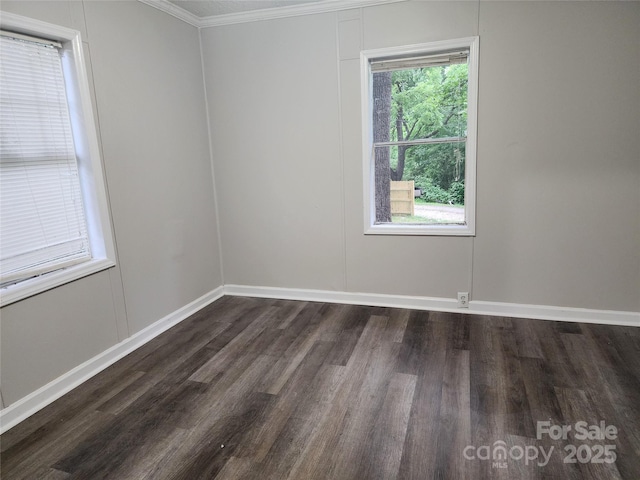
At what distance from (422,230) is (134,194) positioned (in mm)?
2408

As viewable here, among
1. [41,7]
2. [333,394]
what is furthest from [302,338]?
[41,7]

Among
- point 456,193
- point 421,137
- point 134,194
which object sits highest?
point 421,137

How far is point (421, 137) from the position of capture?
134 inches

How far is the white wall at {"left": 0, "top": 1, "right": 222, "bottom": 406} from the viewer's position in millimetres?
2371

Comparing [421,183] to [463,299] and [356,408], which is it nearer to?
[463,299]

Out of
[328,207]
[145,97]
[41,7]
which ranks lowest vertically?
[328,207]

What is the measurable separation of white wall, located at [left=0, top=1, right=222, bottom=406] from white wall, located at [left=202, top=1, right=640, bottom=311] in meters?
0.36

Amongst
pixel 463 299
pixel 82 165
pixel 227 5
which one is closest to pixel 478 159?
pixel 463 299

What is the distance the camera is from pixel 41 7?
91.0 inches

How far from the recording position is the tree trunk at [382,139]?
3438 millimetres

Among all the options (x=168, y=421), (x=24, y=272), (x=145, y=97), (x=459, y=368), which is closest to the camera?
(x=168, y=421)

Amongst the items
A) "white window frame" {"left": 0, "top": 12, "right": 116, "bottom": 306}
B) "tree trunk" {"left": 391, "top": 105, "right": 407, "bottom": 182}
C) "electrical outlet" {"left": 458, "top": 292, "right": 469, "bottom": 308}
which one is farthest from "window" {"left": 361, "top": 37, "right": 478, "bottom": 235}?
"white window frame" {"left": 0, "top": 12, "right": 116, "bottom": 306}

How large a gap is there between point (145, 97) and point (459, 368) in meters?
3.10

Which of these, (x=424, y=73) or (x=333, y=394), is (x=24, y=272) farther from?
(x=424, y=73)
